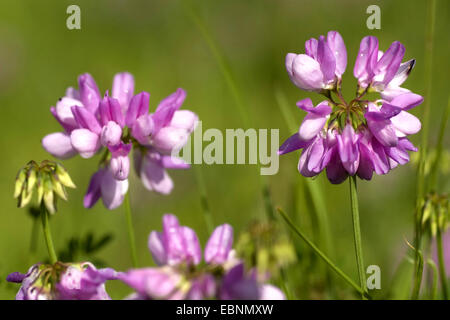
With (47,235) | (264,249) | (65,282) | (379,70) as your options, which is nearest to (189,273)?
(264,249)

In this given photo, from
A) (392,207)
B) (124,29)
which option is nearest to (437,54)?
(392,207)

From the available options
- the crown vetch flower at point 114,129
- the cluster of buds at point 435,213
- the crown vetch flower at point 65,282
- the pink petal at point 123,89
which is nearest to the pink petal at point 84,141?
the crown vetch flower at point 114,129

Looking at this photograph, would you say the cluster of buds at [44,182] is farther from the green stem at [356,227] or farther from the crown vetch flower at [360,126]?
the green stem at [356,227]

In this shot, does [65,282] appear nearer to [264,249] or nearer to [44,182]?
[44,182]
